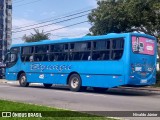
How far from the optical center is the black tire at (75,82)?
2023 cm

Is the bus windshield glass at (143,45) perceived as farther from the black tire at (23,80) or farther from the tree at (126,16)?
the black tire at (23,80)

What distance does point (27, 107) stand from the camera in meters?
11.0

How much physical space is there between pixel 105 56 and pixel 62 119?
1005 cm

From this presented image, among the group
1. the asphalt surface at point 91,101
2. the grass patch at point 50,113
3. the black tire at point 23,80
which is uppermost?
the black tire at point 23,80

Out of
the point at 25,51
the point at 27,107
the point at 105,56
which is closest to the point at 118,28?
the point at 25,51

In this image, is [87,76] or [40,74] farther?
[40,74]

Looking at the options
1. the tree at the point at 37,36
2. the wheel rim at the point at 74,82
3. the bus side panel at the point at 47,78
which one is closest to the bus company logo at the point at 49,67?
the bus side panel at the point at 47,78

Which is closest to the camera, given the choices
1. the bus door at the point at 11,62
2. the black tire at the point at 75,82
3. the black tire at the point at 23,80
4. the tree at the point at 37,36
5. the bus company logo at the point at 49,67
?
the black tire at the point at 75,82

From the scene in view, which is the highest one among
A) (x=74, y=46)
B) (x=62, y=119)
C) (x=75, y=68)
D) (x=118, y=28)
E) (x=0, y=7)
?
(x=0, y=7)

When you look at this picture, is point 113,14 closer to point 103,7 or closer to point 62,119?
point 103,7

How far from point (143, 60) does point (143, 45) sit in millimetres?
776

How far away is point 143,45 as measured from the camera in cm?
1845

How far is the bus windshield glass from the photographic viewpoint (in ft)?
58.8

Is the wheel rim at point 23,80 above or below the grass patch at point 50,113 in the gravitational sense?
above
